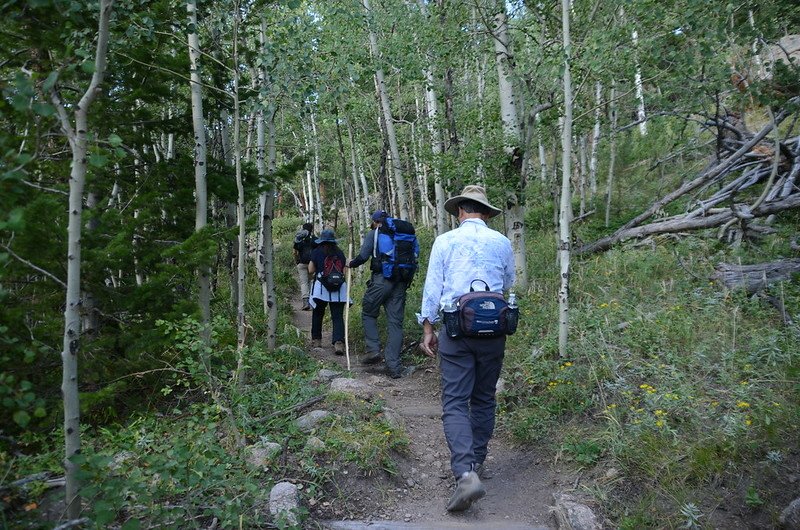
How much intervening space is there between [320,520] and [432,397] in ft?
10.0

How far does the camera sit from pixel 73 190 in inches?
101

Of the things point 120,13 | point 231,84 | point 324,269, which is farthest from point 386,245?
point 120,13

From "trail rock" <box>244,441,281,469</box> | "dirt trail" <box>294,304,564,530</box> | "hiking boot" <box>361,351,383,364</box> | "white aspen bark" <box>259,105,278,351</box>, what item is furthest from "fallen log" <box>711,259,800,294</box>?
"white aspen bark" <box>259,105,278,351</box>

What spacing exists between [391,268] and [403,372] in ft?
4.94

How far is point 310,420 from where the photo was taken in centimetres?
465

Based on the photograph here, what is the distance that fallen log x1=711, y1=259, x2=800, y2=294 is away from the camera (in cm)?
623

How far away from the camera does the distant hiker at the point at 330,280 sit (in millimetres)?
8211

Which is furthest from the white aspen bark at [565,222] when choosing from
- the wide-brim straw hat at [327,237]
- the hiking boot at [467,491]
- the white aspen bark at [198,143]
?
the wide-brim straw hat at [327,237]

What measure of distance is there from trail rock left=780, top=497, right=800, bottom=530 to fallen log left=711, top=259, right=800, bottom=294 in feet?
12.7

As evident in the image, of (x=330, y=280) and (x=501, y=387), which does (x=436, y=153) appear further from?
(x=501, y=387)

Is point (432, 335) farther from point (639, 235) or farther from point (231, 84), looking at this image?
point (639, 235)

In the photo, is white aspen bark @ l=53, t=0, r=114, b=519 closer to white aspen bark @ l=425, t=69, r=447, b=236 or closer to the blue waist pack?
the blue waist pack

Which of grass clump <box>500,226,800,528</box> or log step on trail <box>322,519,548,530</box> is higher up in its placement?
grass clump <box>500,226,800,528</box>

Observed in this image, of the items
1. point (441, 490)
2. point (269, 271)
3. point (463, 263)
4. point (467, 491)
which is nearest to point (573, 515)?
point (467, 491)
